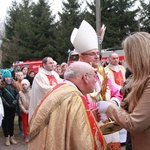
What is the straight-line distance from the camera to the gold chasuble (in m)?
2.20

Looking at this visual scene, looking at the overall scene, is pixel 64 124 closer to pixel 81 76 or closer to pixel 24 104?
pixel 81 76

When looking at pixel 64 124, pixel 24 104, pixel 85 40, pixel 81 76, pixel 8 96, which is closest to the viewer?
pixel 64 124

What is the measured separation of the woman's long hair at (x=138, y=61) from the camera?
2.20 metres

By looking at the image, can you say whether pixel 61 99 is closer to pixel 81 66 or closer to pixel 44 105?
pixel 44 105

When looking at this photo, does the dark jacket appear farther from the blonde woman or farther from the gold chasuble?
the blonde woman

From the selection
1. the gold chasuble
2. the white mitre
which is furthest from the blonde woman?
the white mitre

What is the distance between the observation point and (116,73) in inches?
269

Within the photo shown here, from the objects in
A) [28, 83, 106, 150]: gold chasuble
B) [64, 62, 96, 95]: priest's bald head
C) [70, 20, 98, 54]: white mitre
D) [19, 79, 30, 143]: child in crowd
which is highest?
[70, 20, 98, 54]: white mitre

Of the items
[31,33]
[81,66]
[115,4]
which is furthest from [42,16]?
[81,66]

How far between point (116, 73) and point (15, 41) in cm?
2780

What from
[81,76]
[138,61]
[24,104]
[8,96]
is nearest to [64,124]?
[81,76]

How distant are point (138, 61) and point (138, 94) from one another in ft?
0.81

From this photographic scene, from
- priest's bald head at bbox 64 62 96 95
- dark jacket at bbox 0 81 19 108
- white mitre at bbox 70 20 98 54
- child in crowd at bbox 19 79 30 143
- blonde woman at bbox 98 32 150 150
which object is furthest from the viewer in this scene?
child in crowd at bbox 19 79 30 143

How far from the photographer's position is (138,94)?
87.8 inches
